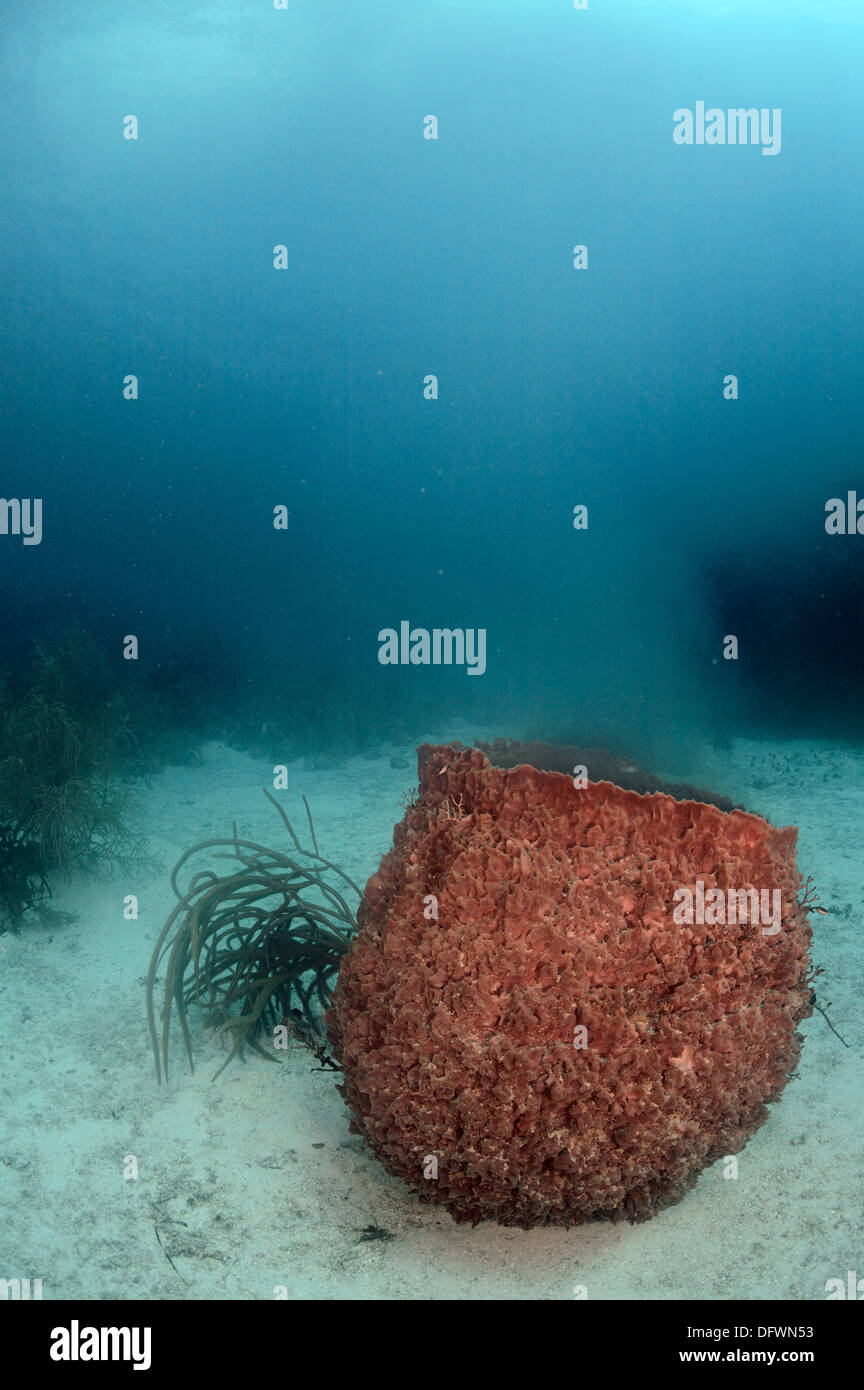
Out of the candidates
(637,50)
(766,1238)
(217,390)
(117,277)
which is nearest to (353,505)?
(217,390)

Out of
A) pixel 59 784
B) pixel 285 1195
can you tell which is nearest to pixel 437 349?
pixel 59 784

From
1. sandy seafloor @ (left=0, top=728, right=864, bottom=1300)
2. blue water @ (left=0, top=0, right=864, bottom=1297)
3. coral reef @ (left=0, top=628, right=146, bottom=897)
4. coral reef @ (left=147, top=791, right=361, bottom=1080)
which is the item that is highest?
blue water @ (left=0, top=0, right=864, bottom=1297)

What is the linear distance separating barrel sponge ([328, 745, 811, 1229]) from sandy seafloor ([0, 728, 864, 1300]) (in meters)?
0.18

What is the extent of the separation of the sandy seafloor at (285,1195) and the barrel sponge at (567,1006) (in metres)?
0.18

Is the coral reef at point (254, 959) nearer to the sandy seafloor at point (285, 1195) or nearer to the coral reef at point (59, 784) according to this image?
the sandy seafloor at point (285, 1195)

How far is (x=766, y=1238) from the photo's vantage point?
2607 millimetres

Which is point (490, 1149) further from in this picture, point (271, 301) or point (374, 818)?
point (271, 301)

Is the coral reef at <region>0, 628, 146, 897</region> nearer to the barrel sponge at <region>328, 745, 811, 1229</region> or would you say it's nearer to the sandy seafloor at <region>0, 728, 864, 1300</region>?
the sandy seafloor at <region>0, 728, 864, 1300</region>

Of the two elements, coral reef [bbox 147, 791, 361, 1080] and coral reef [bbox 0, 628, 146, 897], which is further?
coral reef [bbox 0, 628, 146, 897]

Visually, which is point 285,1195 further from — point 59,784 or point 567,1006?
point 59,784

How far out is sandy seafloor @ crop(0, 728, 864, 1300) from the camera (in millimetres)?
2469

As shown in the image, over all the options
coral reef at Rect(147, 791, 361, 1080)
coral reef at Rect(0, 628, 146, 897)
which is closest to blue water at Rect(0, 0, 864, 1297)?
coral reef at Rect(0, 628, 146, 897)

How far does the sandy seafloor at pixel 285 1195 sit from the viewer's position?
2469 mm

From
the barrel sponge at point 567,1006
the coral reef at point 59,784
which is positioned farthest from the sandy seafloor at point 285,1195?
the coral reef at point 59,784
